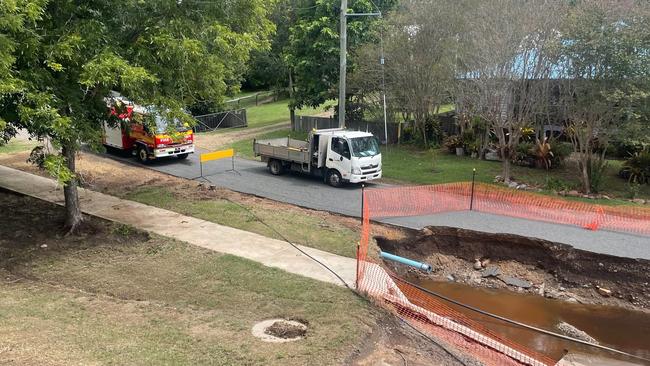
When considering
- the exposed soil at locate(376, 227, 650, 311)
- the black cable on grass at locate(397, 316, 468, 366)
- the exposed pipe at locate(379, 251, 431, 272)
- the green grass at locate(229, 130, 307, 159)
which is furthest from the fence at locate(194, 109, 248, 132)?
the black cable on grass at locate(397, 316, 468, 366)

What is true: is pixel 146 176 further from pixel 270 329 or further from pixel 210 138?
pixel 270 329

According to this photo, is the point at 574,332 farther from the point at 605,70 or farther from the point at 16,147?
the point at 16,147

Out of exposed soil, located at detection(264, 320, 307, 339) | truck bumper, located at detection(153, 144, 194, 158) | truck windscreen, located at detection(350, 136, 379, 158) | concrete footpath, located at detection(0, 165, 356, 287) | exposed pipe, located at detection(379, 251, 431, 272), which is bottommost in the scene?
exposed pipe, located at detection(379, 251, 431, 272)

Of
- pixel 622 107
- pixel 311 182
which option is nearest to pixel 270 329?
pixel 311 182

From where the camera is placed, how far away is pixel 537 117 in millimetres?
22891

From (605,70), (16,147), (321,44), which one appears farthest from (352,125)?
(16,147)

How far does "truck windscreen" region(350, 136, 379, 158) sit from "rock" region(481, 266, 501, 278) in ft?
23.3

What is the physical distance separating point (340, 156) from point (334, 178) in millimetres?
918

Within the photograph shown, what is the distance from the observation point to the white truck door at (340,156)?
19078mm

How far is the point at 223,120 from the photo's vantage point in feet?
129

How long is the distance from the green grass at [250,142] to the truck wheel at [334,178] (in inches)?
285

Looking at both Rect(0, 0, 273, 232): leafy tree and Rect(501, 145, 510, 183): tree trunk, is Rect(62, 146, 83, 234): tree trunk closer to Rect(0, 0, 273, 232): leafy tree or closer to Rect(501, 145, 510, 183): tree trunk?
Rect(0, 0, 273, 232): leafy tree

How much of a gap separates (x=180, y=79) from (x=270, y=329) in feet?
22.6

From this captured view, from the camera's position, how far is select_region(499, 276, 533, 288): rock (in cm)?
1291
